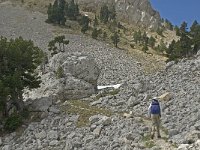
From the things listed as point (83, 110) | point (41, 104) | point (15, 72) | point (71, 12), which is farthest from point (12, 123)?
point (71, 12)

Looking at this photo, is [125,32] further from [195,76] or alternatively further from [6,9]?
[195,76]

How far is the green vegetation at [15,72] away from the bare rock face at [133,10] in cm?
11032

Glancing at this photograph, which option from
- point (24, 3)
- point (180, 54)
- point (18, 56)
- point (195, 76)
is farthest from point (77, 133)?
point (24, 3)

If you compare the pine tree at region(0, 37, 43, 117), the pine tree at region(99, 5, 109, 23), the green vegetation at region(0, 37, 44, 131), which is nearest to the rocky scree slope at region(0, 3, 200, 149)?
the green vegetation at region(0, 37, 44, 131)

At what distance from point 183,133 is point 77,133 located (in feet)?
21.0

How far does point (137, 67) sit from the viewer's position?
7262 cm

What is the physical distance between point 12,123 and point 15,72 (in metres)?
4.37

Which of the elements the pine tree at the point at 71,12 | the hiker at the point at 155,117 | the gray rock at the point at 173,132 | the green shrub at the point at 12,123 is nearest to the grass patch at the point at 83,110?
the green shrub at the point at 12,123

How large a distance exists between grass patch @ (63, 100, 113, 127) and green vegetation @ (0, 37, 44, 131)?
3.33m

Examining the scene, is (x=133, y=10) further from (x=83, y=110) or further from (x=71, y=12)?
(x=83, y=110)

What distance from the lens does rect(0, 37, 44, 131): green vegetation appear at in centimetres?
3141

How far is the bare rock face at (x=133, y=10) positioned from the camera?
14838 centimetres

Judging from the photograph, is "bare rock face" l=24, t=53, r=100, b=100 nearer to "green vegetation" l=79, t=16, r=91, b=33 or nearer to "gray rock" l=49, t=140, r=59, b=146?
"gray rock" l=49, t=140, r=59, b=146

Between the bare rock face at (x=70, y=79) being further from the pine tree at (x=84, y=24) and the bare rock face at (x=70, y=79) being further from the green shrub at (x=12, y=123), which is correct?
the pine tree at (x=84, y=24)
